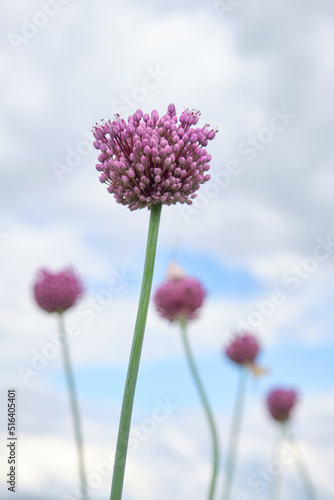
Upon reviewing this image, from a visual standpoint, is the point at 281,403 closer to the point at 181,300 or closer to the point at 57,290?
the point at 181,300

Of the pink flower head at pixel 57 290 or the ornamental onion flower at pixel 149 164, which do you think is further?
the pink flower head at pixel 57 290

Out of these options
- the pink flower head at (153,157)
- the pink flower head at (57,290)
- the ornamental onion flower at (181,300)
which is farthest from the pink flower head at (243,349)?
the pink flower head at (153,157)

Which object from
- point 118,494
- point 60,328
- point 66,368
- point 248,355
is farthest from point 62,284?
point 118,494

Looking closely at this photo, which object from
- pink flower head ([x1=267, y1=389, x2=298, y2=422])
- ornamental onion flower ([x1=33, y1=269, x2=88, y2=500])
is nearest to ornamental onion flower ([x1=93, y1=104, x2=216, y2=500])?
ornamental onion flower ([x1=33, y1=269, x2=88, y2=500])

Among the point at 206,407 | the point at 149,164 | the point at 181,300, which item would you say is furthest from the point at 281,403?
the point at 149,164

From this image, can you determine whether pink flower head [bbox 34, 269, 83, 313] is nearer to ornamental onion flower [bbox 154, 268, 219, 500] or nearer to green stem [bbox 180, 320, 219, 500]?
ornamental onion flower [bbox 154, 268, 219, 500]

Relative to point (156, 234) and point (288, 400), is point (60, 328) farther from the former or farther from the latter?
point (288, 400)

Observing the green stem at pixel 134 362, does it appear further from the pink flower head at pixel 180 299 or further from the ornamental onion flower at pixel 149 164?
the pink flower head at pixel 180 299
